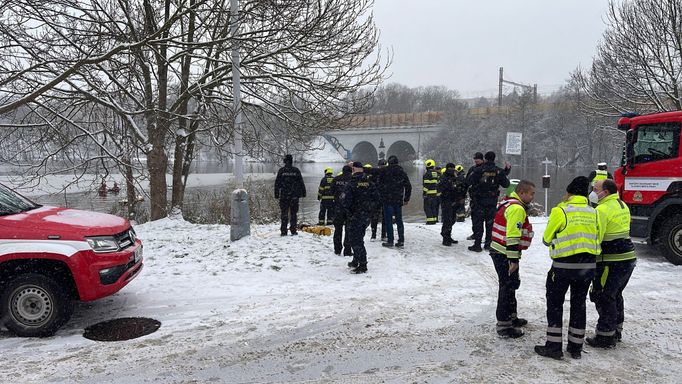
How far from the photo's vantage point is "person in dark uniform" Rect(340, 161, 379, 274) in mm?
7715

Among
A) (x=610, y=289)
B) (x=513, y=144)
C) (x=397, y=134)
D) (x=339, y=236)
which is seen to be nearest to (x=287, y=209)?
(x=339, y=236)

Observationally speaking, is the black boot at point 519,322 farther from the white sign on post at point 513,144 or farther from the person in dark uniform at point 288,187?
the white sign on post at point 513,144

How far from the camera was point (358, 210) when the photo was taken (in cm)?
775

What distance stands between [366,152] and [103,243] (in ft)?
285

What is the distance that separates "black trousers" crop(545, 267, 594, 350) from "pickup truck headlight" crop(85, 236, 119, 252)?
4.83 metres

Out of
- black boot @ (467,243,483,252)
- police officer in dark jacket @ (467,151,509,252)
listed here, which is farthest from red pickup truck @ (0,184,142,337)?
black boot @ (467,243,483,252)

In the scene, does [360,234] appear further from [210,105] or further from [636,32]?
[636,32]

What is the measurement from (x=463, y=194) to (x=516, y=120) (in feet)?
215

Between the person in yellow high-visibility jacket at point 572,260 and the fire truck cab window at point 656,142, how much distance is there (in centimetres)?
585

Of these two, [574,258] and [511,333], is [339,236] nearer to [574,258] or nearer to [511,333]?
[511,333]

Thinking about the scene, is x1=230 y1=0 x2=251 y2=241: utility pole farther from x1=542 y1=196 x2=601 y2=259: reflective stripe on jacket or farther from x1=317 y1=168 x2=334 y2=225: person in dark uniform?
x1=542 y1=196 x2=601 y2=259: reflective stripe on jacket

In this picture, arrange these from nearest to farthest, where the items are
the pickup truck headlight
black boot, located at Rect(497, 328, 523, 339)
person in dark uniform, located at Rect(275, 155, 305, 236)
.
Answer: black boot, located at Rect(497, 328, 523, 339)
the pickup truck headlight
person in dark uniform, located at Rect(275, 155, 305, 236)

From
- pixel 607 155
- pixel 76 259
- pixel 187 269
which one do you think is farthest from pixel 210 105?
pixel 607 155

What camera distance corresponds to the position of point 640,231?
9016 millimetres
